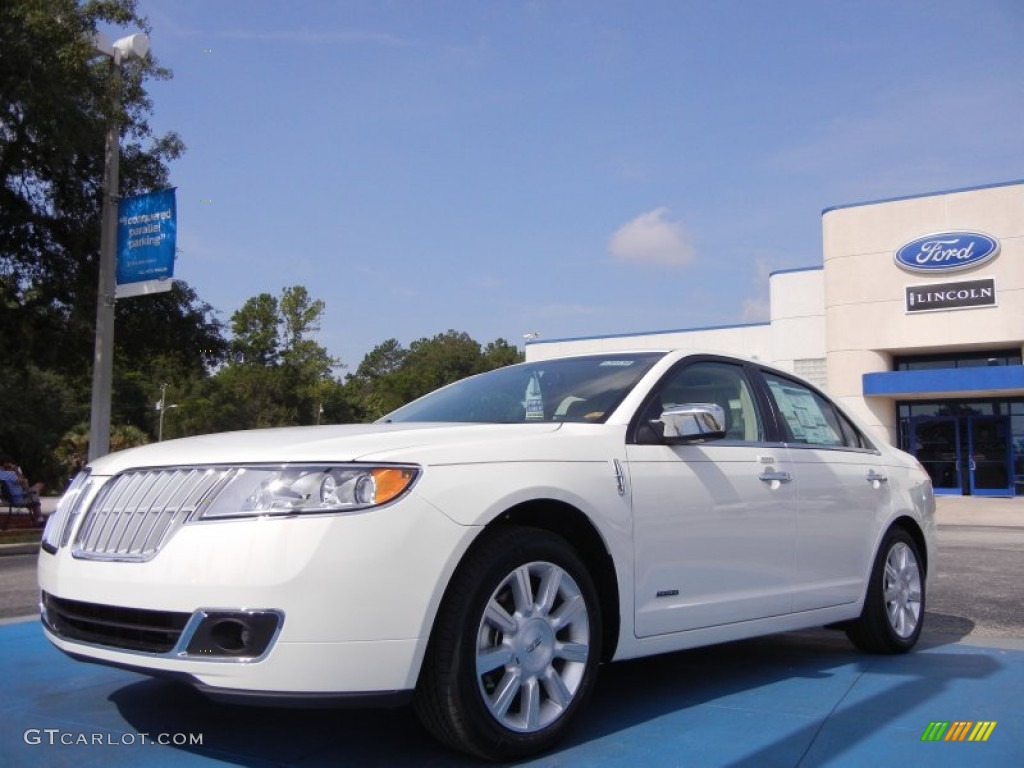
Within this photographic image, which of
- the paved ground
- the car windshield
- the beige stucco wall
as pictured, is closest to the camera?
the paved ground

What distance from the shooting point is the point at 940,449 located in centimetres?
2927

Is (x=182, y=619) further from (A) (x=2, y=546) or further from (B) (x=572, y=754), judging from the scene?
(A) (x=2, y=546)

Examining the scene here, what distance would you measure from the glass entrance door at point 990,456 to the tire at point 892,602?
25.4 metres

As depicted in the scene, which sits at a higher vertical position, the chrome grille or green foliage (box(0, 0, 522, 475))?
green foliage (box(0, 0, 522, 475))

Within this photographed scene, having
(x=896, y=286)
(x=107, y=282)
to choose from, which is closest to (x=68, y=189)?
(x=107, y=282)

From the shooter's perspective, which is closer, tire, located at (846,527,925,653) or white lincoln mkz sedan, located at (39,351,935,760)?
white lincoln mkz sedan, located at (39,351,935,760)

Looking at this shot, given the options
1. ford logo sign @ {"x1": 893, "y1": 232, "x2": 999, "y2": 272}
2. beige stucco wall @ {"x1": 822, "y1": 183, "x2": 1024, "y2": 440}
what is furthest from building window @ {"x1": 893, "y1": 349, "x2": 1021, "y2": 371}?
ford logo sign @ {"x1": 893, "y1": 232, "x2": 999, "y2": 272}

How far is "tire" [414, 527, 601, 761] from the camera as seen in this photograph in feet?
9.97

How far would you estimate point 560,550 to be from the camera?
3420mm

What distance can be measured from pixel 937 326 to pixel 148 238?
23025 mm

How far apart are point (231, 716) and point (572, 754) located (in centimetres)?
143

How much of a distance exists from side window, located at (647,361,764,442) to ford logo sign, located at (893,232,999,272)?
2611 cm

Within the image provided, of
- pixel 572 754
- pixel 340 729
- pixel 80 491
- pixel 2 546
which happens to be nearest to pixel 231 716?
pixel 340 729

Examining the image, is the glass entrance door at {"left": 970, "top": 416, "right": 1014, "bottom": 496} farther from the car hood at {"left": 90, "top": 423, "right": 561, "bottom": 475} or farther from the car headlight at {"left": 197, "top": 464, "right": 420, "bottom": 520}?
the car headlight at {"left": 197, "top": 464, "right": 420, "bottom": 520}
